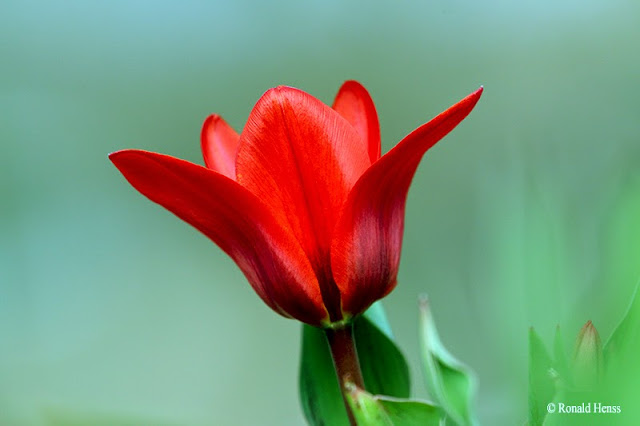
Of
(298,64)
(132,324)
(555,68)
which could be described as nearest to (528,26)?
(555,68)

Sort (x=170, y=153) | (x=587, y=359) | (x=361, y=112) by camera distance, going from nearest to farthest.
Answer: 1. (x=587, y=359)
2. (x=361, y=112)
3. (x=170, y=153)

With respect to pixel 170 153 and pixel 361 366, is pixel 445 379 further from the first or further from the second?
pixel 170 153

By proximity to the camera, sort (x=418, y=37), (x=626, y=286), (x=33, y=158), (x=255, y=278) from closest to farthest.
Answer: (x=626, y=286), (x=255, y=278), (x=418, y=37), (x=33, y=158)

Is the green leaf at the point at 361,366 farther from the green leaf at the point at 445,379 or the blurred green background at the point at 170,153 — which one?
the blurred green background at the point at 170,153

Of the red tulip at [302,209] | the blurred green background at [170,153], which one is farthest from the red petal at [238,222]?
the blurred green background at [170,153]

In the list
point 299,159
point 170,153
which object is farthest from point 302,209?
point 170,153

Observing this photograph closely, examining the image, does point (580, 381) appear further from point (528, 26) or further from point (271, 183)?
point (528, 26)
